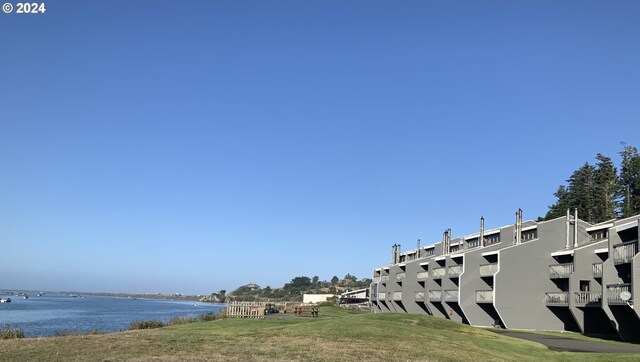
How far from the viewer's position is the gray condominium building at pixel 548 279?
38.9 metres

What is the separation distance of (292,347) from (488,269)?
1544 inches

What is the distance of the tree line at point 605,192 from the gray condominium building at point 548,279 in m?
31.3

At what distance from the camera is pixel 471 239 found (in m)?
70.8

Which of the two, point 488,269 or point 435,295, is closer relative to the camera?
point 488,269

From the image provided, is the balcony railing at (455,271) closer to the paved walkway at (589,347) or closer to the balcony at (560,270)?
the balcony at (560,270)

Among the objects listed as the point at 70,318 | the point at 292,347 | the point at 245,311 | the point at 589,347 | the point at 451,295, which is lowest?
the point at 70,318

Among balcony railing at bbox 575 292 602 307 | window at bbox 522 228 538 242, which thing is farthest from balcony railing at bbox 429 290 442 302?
balcony railing at bbox 575 292 602 307

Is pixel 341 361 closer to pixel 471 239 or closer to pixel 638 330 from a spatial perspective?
pixel 638 330

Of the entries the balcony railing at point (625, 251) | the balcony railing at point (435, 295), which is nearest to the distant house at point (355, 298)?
the balcony railing at point (435, 295)

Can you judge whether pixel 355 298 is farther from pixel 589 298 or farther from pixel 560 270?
pixel 589 298

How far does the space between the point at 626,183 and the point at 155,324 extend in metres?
82.5

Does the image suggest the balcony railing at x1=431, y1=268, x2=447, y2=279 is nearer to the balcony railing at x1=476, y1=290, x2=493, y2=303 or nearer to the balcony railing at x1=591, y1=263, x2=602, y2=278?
the balcony railing at x1=476, y1=290, x2=493, y2=303

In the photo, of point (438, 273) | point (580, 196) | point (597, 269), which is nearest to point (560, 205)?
point (580, 196)

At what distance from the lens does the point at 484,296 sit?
2108 inches
